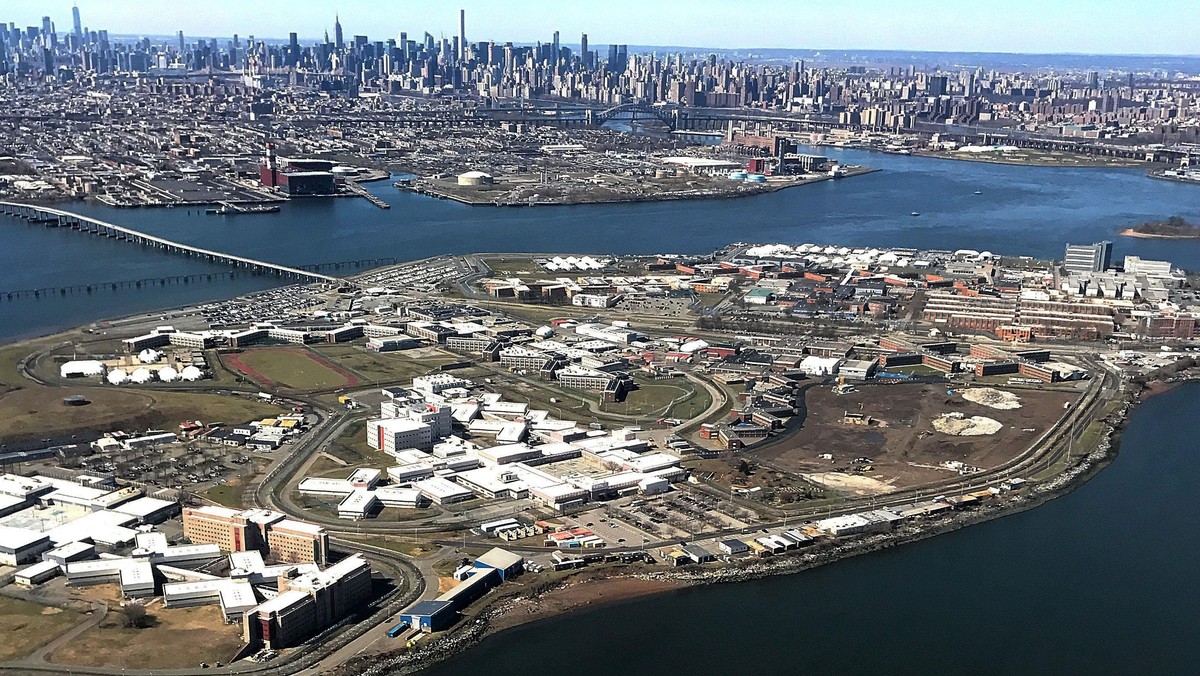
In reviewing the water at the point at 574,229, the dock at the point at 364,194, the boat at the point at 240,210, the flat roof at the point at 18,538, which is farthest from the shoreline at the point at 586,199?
the flat roof at the point at 18,538

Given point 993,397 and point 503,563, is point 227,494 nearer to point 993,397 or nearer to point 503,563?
point 503,563

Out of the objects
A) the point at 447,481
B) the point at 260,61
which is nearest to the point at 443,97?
the point at 260,61

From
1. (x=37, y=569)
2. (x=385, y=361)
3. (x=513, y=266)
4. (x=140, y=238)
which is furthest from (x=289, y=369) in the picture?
(x=140, y=238)

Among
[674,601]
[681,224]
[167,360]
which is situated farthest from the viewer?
[681,224]

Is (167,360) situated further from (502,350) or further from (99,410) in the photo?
(502,350)

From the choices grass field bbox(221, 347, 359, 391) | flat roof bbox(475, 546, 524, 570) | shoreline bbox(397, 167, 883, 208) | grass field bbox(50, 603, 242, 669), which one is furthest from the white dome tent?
shoreline bbox(397, 167, 883, 208)

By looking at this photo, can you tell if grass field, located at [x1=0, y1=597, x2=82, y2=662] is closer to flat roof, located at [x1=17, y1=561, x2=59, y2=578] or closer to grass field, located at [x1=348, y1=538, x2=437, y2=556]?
flat roof, located at [x1=17, y1=561, x2=59, y2=578]

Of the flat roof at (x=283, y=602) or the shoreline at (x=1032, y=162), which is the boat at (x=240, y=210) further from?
the shoreline at (x=1032, y=162)
